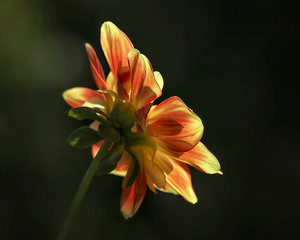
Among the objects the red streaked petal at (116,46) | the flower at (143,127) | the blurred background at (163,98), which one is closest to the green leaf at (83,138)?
the flower at (143,127)

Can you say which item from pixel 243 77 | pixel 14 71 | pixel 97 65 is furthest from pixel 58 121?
pixel 97 65

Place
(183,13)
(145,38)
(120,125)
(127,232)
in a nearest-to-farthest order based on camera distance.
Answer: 1. (120,125)
2. (127,232)
3. (145,38)
4. (183,13)

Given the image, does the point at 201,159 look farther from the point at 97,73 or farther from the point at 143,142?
the point at 97,73

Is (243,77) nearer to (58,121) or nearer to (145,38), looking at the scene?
(145,38)

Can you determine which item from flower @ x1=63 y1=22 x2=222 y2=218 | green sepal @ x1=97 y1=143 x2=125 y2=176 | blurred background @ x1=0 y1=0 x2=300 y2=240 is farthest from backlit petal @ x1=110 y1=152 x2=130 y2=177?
blurred background @ x1=0 y1=0 x2=300 y2=240

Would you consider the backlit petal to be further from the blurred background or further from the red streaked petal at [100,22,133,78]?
the blurred background

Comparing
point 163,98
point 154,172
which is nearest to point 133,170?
point 154,172
